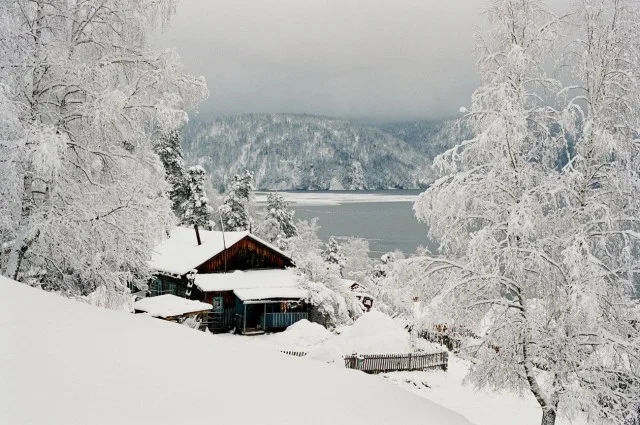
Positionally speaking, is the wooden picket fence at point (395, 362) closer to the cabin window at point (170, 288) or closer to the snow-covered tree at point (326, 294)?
the snow-covered tree at point (326, 294)

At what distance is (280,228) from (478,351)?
41.9 m

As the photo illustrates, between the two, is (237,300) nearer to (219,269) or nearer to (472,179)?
(219,269)

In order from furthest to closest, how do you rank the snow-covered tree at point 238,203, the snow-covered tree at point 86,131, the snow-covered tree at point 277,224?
the snow-covered tree at point 238,203, the snow-covered tree at point 277,224, the snow-covered tree at point 86,131

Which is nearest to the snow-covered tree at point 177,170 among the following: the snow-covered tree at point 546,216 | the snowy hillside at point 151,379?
the snow-covered tree at point 546,216

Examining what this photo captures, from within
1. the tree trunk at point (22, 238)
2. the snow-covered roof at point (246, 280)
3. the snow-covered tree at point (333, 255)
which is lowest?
the snow-covered roof at point (246, 280)

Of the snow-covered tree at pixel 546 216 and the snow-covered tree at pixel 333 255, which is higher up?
the snow-covered tree at pixel 546 216

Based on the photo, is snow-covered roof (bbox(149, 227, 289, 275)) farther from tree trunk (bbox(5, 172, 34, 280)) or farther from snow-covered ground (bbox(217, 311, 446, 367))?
tree trunk (bbox(5, 172, 34, 280))

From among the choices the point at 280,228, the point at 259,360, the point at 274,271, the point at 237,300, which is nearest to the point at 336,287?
the point at 274,271

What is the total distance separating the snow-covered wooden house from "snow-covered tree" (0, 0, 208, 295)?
1932cm

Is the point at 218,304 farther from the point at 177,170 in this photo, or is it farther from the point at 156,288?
the point at 177,170

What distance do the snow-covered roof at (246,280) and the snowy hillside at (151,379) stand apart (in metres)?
23.6

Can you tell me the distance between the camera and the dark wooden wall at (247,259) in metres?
31.5

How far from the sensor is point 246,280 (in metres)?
30.9

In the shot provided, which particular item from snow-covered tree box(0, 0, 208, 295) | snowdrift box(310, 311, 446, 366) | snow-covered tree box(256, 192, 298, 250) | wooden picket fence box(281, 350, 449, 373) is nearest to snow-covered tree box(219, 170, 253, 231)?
snow-covered tree box(256, 192, 298, 250)
